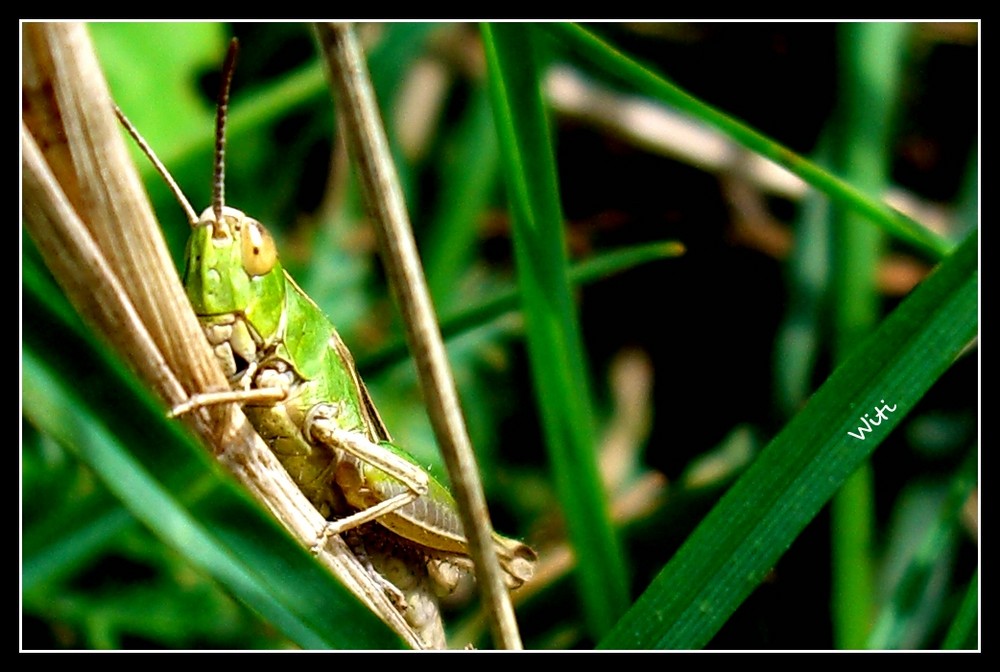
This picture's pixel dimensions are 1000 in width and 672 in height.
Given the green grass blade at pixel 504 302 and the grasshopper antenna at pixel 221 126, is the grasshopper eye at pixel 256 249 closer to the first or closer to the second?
the grasshopper antenna at pixel 221 126

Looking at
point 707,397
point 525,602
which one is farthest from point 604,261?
point 707,397

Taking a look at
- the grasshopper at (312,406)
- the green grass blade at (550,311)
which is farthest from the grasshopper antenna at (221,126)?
the green grass blade at (550,311)

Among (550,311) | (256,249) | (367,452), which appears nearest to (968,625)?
(550,311)

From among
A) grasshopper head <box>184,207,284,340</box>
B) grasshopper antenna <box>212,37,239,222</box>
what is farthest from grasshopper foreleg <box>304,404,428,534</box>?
grasshopper antenna <box>212,37,239,222</box>

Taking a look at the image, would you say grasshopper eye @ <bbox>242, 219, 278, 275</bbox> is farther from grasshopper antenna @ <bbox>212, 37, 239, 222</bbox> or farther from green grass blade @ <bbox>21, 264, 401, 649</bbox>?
green grass blade @ <bbox>21, 264, 401, 649</bbox>

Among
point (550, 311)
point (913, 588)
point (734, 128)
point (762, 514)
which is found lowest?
point (913, 588)

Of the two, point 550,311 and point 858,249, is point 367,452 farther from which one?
point 858,249
